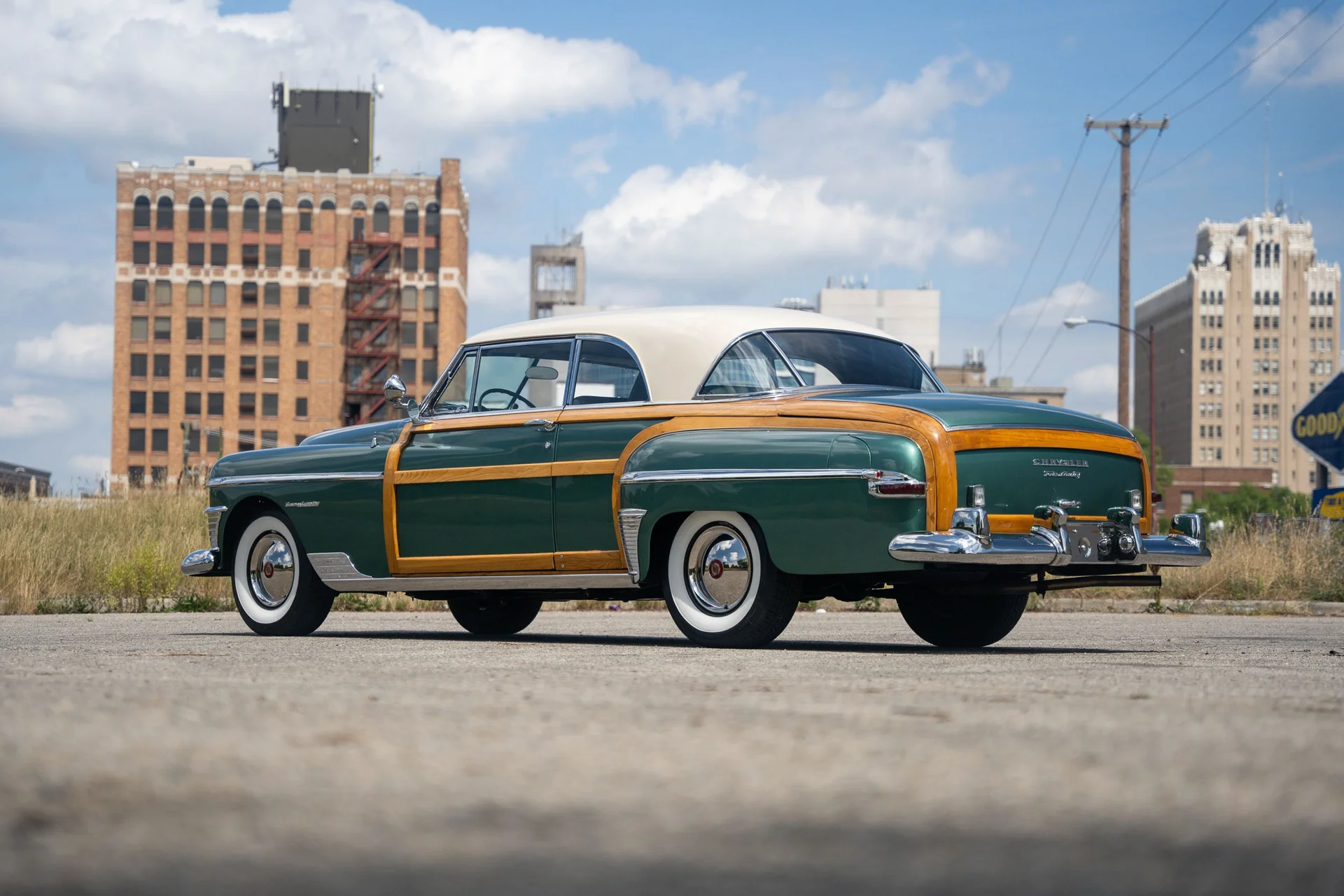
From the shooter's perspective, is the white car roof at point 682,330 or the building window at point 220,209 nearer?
the white car roof at point 682,330

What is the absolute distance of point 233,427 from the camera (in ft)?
356

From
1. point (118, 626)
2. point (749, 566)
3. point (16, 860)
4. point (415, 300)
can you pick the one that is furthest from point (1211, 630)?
point (415, 300)

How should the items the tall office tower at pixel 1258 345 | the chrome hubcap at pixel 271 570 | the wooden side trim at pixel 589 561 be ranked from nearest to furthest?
the wooden side trim at pixel 589 561 → the chrome hubcap at pixel 271 570 → the tall office tower at pixel 1258 345

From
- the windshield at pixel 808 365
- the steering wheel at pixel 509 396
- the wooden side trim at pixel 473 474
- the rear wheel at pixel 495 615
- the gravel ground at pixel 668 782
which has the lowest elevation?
the rear wheel at pixel 495 615

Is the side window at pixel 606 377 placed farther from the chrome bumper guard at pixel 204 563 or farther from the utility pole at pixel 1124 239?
the utility pole at pixel 1124 239

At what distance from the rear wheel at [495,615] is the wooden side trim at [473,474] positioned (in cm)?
156

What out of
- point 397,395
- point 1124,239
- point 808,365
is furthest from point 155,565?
point 1124,239

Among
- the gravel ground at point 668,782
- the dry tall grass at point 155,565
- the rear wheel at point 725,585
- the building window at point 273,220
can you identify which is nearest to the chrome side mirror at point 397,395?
the rear wheel at point 725,585

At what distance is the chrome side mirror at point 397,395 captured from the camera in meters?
9.15

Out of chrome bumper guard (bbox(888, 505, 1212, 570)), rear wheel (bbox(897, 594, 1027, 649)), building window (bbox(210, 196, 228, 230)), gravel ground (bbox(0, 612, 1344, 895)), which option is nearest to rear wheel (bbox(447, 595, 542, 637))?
rear wheel (bbox(897, 594, 1027, 649))

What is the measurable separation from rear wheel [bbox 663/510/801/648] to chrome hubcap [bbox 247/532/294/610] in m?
3.01

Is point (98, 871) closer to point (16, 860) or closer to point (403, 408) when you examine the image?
point (16, 860)

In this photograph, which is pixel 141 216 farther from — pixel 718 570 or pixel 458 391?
pixel 718 570

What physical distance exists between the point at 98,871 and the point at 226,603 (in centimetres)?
1268
